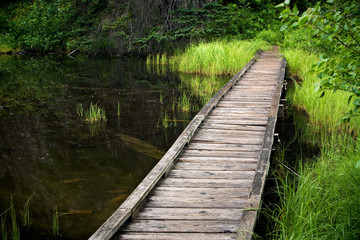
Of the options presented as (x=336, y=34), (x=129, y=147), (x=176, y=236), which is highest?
(x=336, y=34)

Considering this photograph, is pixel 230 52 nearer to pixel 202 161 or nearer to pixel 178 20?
→ pixel 178 20

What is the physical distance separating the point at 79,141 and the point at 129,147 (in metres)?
0.98

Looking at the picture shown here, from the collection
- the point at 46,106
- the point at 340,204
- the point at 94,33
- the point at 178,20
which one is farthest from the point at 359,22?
the point at 94,33

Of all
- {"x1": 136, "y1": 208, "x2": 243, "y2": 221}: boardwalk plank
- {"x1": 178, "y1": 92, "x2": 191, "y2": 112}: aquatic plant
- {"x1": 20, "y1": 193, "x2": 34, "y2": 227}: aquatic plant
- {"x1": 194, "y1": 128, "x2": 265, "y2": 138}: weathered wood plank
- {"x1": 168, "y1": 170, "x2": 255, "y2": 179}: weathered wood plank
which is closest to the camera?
{"x1": 136, "y1": 208, "x2": 243, "y2": 221}: boardwalk plank

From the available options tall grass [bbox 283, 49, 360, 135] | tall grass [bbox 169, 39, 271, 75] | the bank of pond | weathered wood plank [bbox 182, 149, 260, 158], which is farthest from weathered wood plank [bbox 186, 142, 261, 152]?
tall grass [bbox 169, 39, 271, 75]

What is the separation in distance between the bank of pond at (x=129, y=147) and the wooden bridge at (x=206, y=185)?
1.13ft

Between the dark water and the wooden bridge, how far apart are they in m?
0.95

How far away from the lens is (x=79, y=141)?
659cm

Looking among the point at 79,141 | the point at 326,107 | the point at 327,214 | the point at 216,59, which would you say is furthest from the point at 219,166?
the point at 216,59

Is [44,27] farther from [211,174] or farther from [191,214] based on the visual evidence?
[191,214]

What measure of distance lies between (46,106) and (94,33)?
28.7ft

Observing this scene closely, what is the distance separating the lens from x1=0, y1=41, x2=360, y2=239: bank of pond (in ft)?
11.4

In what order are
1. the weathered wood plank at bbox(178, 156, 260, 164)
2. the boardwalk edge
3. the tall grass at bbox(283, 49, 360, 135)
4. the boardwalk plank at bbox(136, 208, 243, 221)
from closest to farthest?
the boardwalk edge
the boardwalk plank at bbox(136, 208, 243, 221)
the weathered wood plank at bbox(178, 156, 260, 164)
the tall grass at bbox(283, 49, 360, 135)

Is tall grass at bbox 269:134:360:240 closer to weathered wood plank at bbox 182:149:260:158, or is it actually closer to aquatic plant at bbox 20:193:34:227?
weathered wood plank at bbox 182:149:260:158
